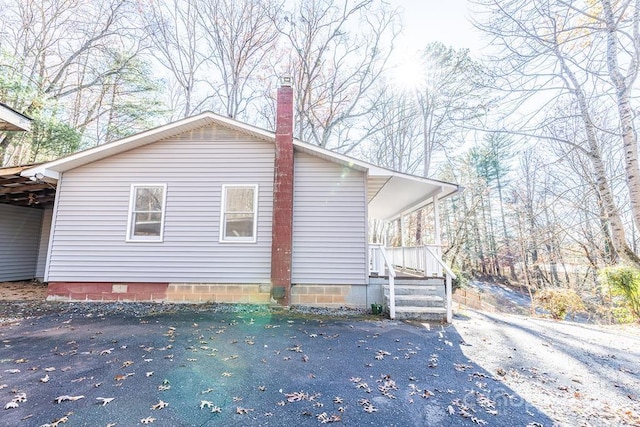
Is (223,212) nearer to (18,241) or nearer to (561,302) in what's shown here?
(18,241)

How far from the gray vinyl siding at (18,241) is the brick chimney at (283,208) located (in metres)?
9.96

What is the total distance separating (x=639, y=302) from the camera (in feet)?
25.0

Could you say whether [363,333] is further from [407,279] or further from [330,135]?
[330,135]

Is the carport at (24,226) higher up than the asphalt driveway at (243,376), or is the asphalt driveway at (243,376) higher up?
the carport at (24,226)

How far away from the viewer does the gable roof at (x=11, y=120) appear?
177 inches

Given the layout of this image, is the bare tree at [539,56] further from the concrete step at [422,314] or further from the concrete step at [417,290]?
the concrete step at [422,314]

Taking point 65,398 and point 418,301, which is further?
point 418,301

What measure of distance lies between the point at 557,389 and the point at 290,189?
18.8ft

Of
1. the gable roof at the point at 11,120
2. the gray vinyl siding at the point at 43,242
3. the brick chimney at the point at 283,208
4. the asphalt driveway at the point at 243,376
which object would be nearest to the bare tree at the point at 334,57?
the brick chimney at the point at 283,208

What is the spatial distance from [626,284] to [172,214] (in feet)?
38.9

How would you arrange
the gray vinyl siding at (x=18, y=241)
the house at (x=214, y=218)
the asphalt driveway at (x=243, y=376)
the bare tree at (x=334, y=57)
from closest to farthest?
the asphalt driveway at (x=243, y=376) → the house at (x=214, y=218) → the gray vinyl siding at (x=18, y=241) → the bare tree at (x=334, y=57)

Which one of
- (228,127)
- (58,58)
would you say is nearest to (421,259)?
(228,127)

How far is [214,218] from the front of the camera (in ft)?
24.3

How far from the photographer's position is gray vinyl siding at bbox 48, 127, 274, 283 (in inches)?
286
